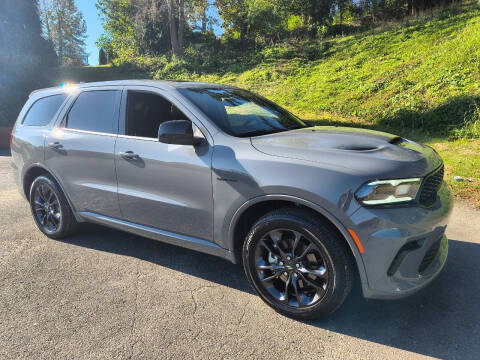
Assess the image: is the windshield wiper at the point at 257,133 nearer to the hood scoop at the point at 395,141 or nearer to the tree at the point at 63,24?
the hood scoop at the point at 395,141

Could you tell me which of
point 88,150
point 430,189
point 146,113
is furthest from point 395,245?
point 88,150

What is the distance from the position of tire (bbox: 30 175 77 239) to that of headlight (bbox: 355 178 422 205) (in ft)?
10.6

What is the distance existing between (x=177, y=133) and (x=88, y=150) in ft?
4.24

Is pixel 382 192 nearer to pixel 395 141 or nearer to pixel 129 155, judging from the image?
pixel 395 141

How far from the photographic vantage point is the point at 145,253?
12.8 feet

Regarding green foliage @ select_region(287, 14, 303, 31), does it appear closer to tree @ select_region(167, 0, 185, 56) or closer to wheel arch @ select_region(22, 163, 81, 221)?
tree @ select_region(167, 0, 185, 56)

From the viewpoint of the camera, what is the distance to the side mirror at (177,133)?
288cm

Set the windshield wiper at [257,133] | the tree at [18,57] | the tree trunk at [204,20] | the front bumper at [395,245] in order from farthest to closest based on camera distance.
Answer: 1. the tree trunk at [204,20]
2. the tree at [18,57]
3. the windshield wiper at [257,133]
4. the front bumper at [395,245]

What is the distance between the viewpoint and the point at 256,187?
8.69 feet

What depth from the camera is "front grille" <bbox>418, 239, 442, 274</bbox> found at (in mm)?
2450

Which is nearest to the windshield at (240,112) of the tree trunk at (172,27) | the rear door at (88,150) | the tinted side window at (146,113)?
the tinted side window at (146,113)

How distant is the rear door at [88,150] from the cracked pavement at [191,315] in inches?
25.7

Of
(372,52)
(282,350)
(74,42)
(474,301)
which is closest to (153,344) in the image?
(282,350)

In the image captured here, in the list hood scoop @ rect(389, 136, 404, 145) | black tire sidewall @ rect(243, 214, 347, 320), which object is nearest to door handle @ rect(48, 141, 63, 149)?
black tire sidewall @ rect(243, 214, 347, 320)
